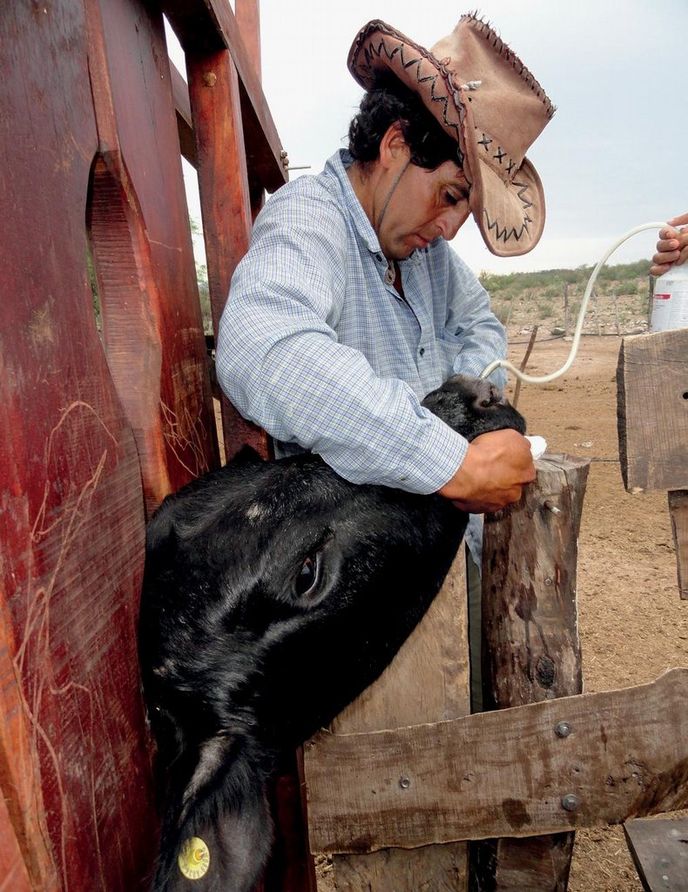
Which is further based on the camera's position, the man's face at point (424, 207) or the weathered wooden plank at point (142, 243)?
the man's face at point (424, 207)

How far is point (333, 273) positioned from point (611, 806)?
146cm

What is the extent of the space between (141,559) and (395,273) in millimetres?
1278

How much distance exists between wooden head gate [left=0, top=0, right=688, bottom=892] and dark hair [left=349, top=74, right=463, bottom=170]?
1.29 feet

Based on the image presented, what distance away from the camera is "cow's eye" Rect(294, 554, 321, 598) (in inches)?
53.2

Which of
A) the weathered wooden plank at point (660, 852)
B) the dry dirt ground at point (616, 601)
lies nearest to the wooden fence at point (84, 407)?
the weathered wooden plank at point (660, 852)

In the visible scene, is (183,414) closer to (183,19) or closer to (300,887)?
(183,19)

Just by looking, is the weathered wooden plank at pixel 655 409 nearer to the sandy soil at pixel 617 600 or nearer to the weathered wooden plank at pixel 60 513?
the weathered wooden plank at pixel 60 513

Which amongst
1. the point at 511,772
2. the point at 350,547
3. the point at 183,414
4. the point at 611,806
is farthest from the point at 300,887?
the point at 183,414

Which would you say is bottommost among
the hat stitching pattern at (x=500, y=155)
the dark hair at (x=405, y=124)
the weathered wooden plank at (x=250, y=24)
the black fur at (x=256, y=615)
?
the black fur at (x=256, y=615)

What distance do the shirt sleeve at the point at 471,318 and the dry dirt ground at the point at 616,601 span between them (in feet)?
4.07

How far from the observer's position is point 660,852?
2.06 meters

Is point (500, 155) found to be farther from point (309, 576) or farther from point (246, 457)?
point (309, 576)

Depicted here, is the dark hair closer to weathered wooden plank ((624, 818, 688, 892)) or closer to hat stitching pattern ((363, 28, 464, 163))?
hat stitching pattern ((363, 28, 464, 163))

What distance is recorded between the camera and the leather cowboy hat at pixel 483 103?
164 cm
